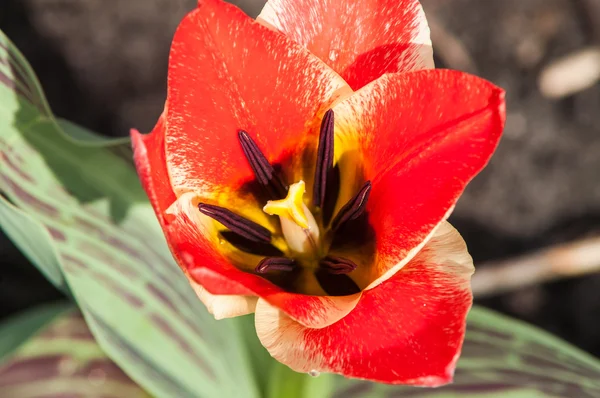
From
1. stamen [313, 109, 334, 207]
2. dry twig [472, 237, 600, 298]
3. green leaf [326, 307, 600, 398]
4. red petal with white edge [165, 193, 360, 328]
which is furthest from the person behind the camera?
dry twig [472, 237, 600, 298]

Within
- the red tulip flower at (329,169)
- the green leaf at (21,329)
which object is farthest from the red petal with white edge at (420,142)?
the green leaf at (21,329)

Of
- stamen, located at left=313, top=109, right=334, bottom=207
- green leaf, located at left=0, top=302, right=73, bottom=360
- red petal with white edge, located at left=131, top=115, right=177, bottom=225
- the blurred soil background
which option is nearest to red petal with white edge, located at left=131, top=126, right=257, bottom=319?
red petal with white edge, located at left=131, top=115, right=177, bottom=225

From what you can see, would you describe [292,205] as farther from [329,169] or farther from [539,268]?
[539,268]

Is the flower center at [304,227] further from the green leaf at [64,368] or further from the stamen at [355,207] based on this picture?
the green leaf at [64,368]

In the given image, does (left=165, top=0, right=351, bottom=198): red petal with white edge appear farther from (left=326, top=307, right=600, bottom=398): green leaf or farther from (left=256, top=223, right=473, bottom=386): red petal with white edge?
(left=326, top=307, right=600, bottom=398): green leaf

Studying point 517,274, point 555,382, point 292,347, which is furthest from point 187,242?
point 517,274

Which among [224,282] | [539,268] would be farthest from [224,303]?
[539,268]
